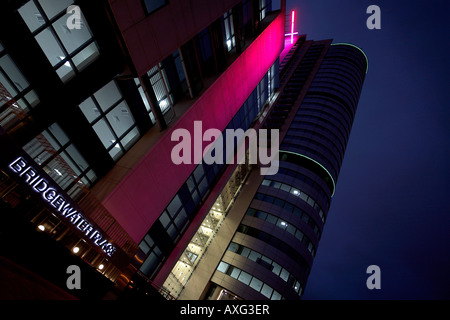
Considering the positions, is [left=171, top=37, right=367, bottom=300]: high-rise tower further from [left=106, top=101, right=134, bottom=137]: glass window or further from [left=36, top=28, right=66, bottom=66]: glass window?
[left=36, top=28, right=66, bottom=66]: glass window

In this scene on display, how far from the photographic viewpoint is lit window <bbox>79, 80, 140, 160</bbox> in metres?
10.3

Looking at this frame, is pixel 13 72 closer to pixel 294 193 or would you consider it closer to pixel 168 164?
pixel 168 164

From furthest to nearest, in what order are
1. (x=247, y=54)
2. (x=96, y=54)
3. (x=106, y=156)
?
(x=247, y=54), (x=106, y=156), (x=96, y=54)

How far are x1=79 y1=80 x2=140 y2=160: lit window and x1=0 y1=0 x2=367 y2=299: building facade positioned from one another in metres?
0.06

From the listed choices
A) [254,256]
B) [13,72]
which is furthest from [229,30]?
[254,256]

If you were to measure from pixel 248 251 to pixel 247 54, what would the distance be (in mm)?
28859

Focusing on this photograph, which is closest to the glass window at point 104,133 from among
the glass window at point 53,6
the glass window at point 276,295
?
the glass window at point 53,6

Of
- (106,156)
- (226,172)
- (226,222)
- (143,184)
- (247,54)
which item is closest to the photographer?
(106,156)

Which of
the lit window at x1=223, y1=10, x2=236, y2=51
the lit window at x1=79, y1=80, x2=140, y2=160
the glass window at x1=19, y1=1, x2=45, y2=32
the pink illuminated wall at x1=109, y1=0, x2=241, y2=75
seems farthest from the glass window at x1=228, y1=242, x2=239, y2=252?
the glass window at x1=19, y1=1, x2=45, y2=32

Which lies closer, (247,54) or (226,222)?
(247,54)
